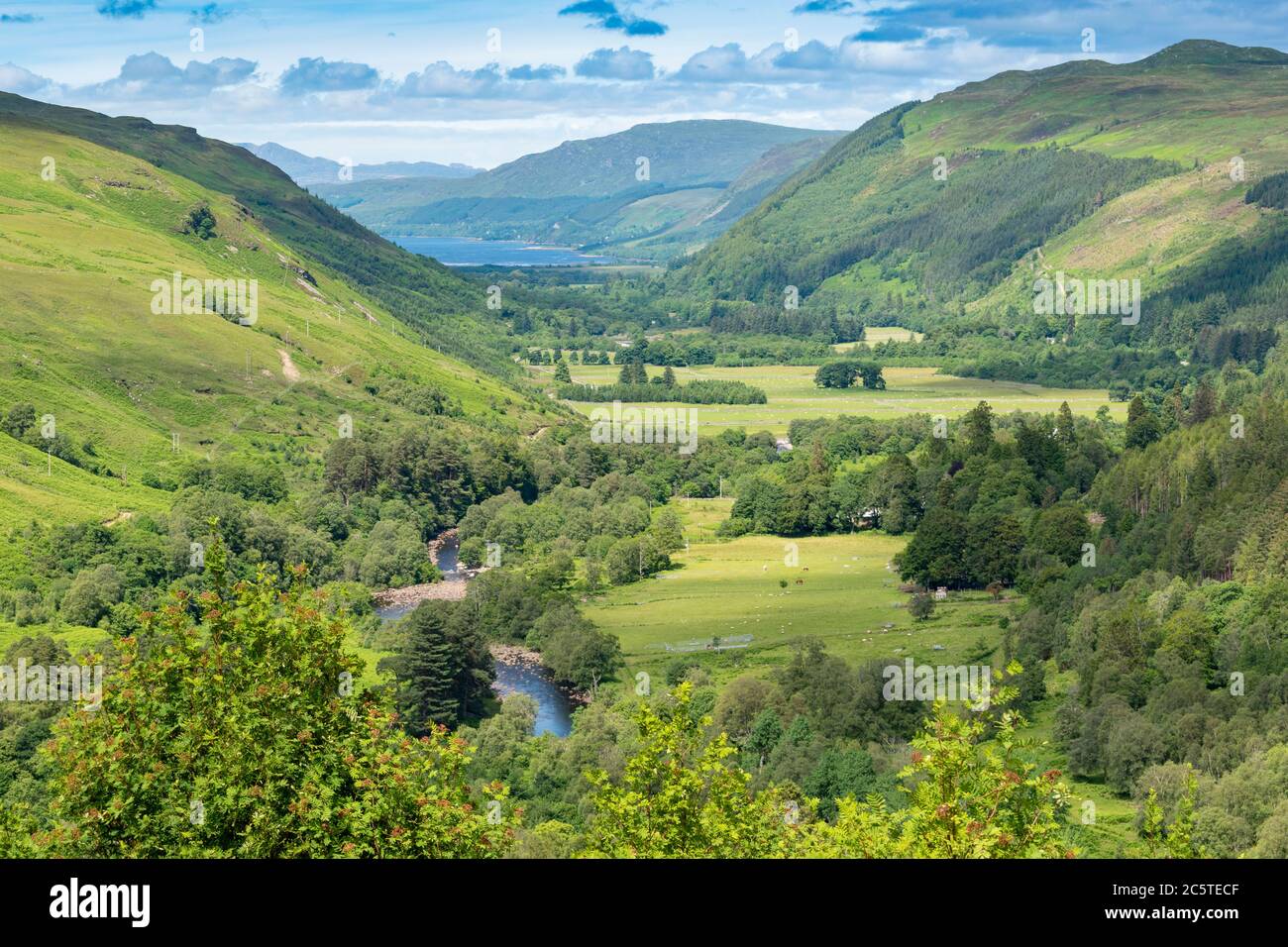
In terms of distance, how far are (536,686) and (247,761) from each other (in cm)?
8186

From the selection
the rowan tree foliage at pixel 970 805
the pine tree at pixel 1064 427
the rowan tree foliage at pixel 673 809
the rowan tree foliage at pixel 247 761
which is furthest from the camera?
the pine tree at pixel 1064 427

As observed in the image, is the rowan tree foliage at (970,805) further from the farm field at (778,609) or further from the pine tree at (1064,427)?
the pine tree at (1064,427)

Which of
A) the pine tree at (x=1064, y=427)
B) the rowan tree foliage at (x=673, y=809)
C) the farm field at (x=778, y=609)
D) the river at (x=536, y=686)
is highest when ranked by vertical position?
the pine tree at (x=1064, y=427)

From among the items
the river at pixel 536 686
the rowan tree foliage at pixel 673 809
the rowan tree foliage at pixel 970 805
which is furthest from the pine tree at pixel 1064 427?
the rowan tree foliage at pixel 970 805

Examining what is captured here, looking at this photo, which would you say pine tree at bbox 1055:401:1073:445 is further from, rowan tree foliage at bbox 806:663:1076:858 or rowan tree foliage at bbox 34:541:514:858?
rowan tree foliage at bbox 34:541:514:858

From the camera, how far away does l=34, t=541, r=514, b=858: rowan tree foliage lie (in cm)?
2784

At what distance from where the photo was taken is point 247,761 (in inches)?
1125

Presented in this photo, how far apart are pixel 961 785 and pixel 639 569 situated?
11272 centimetres

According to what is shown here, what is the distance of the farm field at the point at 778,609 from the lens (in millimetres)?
112438

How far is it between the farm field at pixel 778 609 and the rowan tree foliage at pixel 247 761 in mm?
75913
